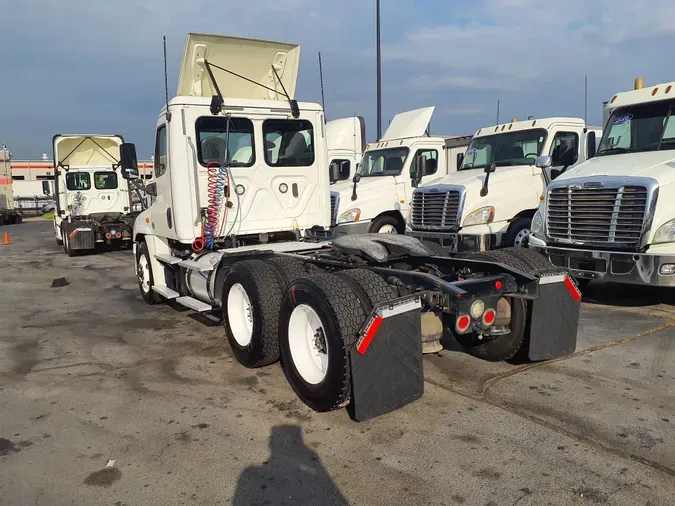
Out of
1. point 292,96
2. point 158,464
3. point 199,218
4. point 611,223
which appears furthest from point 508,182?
point 158,464

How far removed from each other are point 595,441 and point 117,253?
15365 millimetres

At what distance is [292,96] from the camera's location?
759cm

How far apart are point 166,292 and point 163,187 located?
1395mm

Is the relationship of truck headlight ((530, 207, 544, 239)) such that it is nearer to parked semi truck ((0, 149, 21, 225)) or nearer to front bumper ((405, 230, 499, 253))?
front bumper ((405, 230, 499, 253))

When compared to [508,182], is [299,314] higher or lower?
lower

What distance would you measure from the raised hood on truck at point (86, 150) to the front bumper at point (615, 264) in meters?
14.4

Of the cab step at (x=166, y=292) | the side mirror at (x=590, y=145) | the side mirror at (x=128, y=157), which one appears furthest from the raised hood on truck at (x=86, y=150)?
the side mirror at (x=590, y=145)

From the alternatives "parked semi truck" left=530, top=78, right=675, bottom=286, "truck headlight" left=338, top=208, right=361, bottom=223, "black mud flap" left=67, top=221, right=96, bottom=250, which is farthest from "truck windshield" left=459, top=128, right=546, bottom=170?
"black mud flap" left=67, top=221, right=96, bottom=250

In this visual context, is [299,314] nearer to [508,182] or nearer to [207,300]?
[207,300]

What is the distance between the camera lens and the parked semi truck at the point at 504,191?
9.67m

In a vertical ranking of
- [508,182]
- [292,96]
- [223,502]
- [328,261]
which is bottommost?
[223,502]

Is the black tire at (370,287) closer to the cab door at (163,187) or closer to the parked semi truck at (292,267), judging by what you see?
the parked semi truck at (292,267)

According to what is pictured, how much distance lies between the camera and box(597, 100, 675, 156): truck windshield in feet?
24.5

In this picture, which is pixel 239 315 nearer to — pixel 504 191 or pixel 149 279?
pixel 149 279
